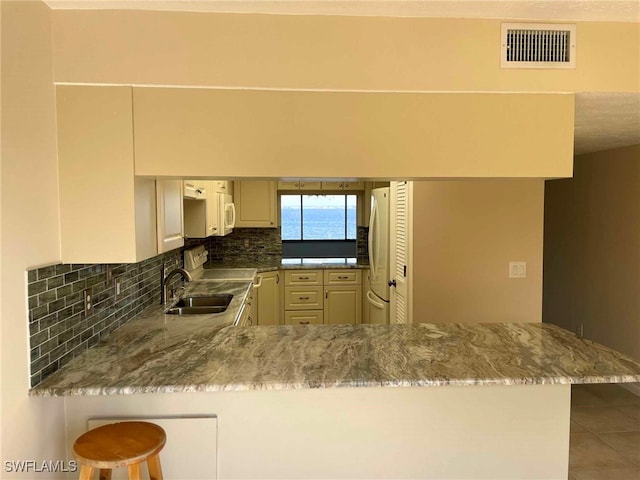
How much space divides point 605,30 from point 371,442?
78.7 inches

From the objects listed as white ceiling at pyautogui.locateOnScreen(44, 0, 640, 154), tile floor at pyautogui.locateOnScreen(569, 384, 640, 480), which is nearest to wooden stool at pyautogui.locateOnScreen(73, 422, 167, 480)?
white ceiling at pyautogui.locateOnScreen(44, 0, 640, 154)

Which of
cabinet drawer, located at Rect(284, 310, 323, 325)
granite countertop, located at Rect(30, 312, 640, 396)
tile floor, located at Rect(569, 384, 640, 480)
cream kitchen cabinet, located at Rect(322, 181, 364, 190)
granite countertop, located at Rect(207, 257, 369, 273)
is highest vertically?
cream kitchen cabinet, located at Rect(322, 181, 364, 190)

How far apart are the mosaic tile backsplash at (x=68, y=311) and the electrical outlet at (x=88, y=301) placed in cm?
2

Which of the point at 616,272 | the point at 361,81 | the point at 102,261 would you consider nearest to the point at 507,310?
the point at 616,272

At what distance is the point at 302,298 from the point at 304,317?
0.77ft

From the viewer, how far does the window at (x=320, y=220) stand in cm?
638

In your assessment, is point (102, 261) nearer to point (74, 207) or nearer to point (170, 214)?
point (74, 207)

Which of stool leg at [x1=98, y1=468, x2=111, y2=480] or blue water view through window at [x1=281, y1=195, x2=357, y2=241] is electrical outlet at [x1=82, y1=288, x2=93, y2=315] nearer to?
stool leg at [x1=98, y1=468, x2=111, y2=480]

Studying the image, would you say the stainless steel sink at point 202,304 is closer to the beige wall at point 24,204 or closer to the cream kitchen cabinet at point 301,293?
the beige wall at point 24,204

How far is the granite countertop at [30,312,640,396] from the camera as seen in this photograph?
62.9 inches

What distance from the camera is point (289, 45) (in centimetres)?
182

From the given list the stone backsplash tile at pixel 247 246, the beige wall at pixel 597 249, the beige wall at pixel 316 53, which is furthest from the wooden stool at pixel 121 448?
the stone backsplash tile at pixel 247 246

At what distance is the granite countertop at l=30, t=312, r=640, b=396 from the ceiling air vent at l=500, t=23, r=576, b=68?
4.01 feet

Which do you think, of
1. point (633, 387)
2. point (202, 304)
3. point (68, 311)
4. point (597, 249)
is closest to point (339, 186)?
point (202, 304)
